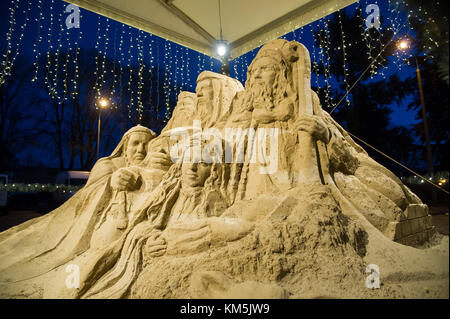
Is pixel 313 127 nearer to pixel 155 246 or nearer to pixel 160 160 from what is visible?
pixel 155 246

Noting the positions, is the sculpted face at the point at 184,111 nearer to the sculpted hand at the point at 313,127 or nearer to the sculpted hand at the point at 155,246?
the sculpted hand at the point at 313,127

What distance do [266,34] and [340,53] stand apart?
234cm

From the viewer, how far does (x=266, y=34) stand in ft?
18.4

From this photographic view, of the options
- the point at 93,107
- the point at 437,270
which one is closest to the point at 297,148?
the point at 437,270

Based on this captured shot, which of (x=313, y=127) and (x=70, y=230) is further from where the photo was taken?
(x=70, y=230)

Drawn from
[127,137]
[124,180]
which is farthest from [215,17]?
[124,180]

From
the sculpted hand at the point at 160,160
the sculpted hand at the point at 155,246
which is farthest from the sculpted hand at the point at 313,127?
the sculpted hand at the point at 160,160

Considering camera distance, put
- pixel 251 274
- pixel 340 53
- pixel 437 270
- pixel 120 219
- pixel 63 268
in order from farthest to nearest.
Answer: pixel 340 53 < pixel 120 219 < pixel 63 268 < pixel 251 274 < pixel 437 270

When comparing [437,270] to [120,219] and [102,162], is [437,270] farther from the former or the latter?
Answer: [102,162]

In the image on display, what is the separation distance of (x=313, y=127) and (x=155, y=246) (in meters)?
1.84

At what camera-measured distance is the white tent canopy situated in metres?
4.93

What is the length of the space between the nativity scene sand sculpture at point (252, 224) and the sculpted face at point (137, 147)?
23cm

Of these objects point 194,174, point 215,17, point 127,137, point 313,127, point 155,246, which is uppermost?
point 215,17

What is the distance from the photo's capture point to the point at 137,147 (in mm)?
4227
